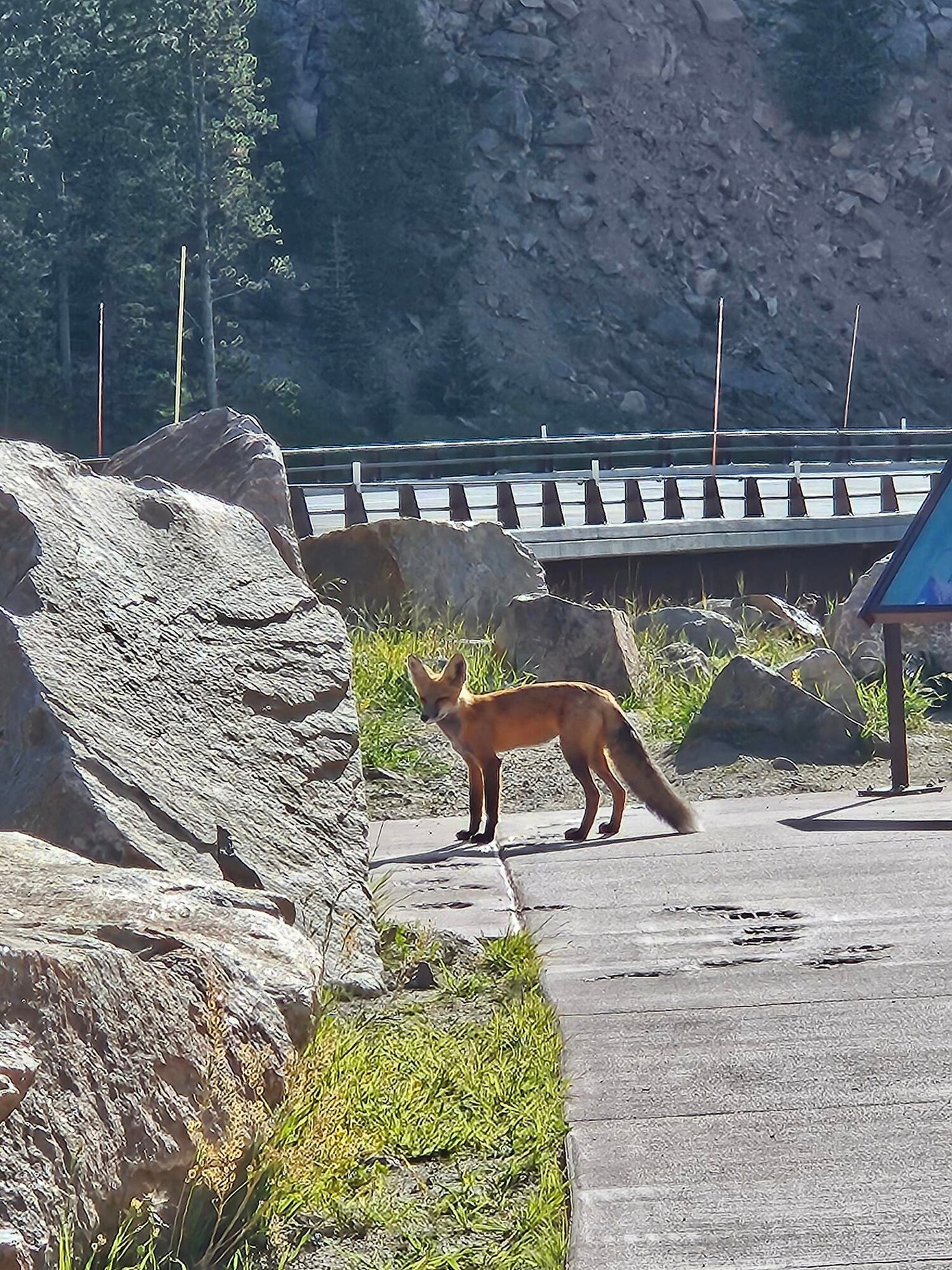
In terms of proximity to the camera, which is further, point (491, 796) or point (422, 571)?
point (422, 571)

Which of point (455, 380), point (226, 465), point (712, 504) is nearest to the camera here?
point (226, 465)

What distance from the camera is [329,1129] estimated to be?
4.34 meters

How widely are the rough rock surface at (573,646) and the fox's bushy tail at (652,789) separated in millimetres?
4150

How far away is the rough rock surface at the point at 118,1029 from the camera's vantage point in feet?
10.9

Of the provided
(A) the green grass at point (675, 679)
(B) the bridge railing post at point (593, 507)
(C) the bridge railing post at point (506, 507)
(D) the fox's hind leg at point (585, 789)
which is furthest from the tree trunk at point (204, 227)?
(D) the fox's hind leg at point (585, 789)

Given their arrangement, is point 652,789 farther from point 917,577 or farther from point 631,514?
point 631,514

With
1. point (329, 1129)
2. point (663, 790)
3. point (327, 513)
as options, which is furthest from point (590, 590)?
point (329, 1129)

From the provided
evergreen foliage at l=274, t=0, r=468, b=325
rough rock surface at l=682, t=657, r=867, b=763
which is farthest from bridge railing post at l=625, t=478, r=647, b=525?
evergreen foliage at l=274, t=0, r=468, b=325

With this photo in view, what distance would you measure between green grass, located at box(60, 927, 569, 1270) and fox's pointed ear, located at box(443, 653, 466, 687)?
337 cm

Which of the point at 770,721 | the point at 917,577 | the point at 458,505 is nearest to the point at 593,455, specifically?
the point at 458,505

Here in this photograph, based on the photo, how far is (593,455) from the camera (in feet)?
95.6

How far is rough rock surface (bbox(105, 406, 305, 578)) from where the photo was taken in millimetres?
10867

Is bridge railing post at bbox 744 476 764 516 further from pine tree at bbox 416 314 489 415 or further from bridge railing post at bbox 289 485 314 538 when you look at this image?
pine tree at bbox 416 314 489 415

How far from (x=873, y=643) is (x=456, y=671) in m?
6.02
